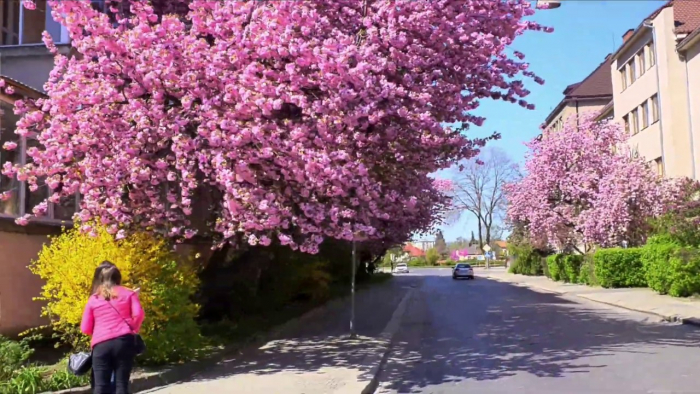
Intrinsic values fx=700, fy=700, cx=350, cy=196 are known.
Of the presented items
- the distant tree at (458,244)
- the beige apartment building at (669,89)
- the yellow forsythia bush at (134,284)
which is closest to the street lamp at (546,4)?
the yellow forsythia bush at (134,284)

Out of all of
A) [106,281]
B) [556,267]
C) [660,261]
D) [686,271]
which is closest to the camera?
[106,281]

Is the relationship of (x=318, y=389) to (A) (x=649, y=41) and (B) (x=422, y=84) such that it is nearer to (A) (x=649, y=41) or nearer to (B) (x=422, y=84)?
(B) (x=422, y=84)

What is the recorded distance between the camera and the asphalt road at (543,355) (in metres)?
8.88

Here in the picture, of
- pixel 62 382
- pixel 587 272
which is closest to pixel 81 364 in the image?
pixel 62 382

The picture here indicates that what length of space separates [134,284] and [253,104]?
123 inches

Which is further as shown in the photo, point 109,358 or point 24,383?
point 24,383

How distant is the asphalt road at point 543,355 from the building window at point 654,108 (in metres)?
15.7

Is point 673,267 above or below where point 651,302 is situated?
above

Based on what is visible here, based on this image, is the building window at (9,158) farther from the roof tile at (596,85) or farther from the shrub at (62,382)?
the roof tile at (596,85)

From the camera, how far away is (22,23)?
13.8 metres

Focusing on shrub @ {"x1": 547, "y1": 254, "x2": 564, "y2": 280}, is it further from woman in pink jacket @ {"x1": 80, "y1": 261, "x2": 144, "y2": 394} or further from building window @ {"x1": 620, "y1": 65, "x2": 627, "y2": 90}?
woman in pink jacket @ {"x1": 80, "y1": 261, "x2": 144, "y2": 394}

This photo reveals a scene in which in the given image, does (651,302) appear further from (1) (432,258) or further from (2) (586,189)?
(1) (432,258)

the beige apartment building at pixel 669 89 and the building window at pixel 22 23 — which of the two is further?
the beige apartment building at pixel 669 89

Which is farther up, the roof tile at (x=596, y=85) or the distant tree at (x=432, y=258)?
the roof tile at (x=596, y=85)
